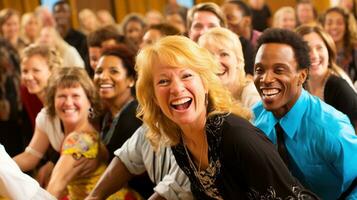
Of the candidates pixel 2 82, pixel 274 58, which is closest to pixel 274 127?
pixel 274 58

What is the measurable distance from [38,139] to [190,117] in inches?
67.8

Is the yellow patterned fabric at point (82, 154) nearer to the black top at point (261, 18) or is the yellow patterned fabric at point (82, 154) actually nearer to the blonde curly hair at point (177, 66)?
the blonde curly hair at point (177, 66)

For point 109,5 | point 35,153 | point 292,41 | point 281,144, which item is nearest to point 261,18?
point 109,5

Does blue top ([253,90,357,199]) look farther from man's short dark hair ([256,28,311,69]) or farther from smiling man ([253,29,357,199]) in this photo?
man's short dark hair ([256,28,311,69])

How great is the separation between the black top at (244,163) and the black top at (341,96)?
1132 millimetres

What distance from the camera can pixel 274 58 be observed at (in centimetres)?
255

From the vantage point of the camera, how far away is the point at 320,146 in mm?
2422

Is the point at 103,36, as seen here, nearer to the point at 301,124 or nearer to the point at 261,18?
the point at 301,124

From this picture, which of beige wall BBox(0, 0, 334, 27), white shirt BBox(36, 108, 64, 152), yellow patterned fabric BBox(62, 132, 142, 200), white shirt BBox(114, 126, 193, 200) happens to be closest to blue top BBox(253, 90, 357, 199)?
white shirt BBox(114, 126, 193, 200)

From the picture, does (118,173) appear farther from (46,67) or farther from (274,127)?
(46,67)

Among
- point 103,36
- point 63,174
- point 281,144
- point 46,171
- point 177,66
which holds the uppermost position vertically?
point 177,66

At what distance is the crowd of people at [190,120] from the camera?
7.48ft

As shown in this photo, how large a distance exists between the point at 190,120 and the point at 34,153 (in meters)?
1.72

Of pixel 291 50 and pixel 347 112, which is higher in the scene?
pixel 291 50
